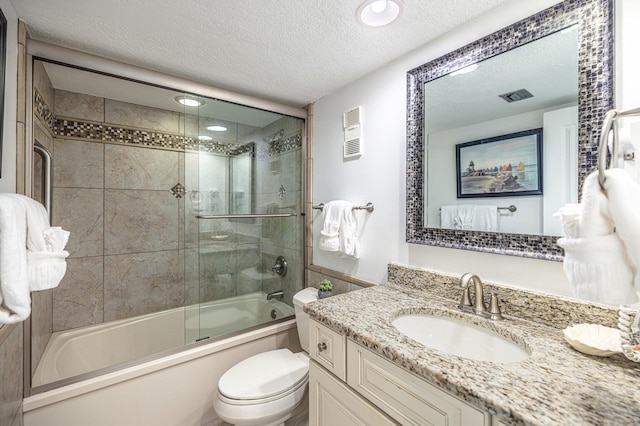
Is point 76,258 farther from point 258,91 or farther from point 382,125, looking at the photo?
point 382,125

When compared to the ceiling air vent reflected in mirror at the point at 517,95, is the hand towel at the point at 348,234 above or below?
below

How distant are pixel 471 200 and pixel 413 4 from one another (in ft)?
2.83

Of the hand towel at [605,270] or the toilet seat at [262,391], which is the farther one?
the toilet seat at [262,391]

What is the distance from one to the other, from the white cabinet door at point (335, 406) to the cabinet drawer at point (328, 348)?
0.04m

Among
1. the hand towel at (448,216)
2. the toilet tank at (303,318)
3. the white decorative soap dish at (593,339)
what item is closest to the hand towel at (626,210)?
the white decorative soap dish at (593,339)

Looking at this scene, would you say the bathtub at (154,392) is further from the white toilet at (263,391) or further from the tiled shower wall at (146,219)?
the tiled shower wall at (146,219)

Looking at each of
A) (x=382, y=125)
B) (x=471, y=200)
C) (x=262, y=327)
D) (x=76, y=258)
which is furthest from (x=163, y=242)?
(x=471, y=200)

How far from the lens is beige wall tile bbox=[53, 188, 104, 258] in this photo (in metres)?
1.98

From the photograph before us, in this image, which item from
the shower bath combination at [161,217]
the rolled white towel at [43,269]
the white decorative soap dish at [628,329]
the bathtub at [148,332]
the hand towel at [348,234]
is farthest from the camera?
the shower bath combination at [161,217]

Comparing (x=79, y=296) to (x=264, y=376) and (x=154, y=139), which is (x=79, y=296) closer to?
(x=154, y=139)

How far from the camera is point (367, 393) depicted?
3.06ft

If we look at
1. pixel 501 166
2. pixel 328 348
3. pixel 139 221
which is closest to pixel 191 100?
pixel 139 221

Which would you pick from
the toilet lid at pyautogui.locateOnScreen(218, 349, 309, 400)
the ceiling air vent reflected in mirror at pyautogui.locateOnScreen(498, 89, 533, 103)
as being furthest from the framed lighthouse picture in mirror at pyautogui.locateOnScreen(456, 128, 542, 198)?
the toilet lid at pyautogui.locateOnScreen(218, 349, 309, 400)

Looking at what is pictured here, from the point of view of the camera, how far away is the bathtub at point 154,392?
1338mm
